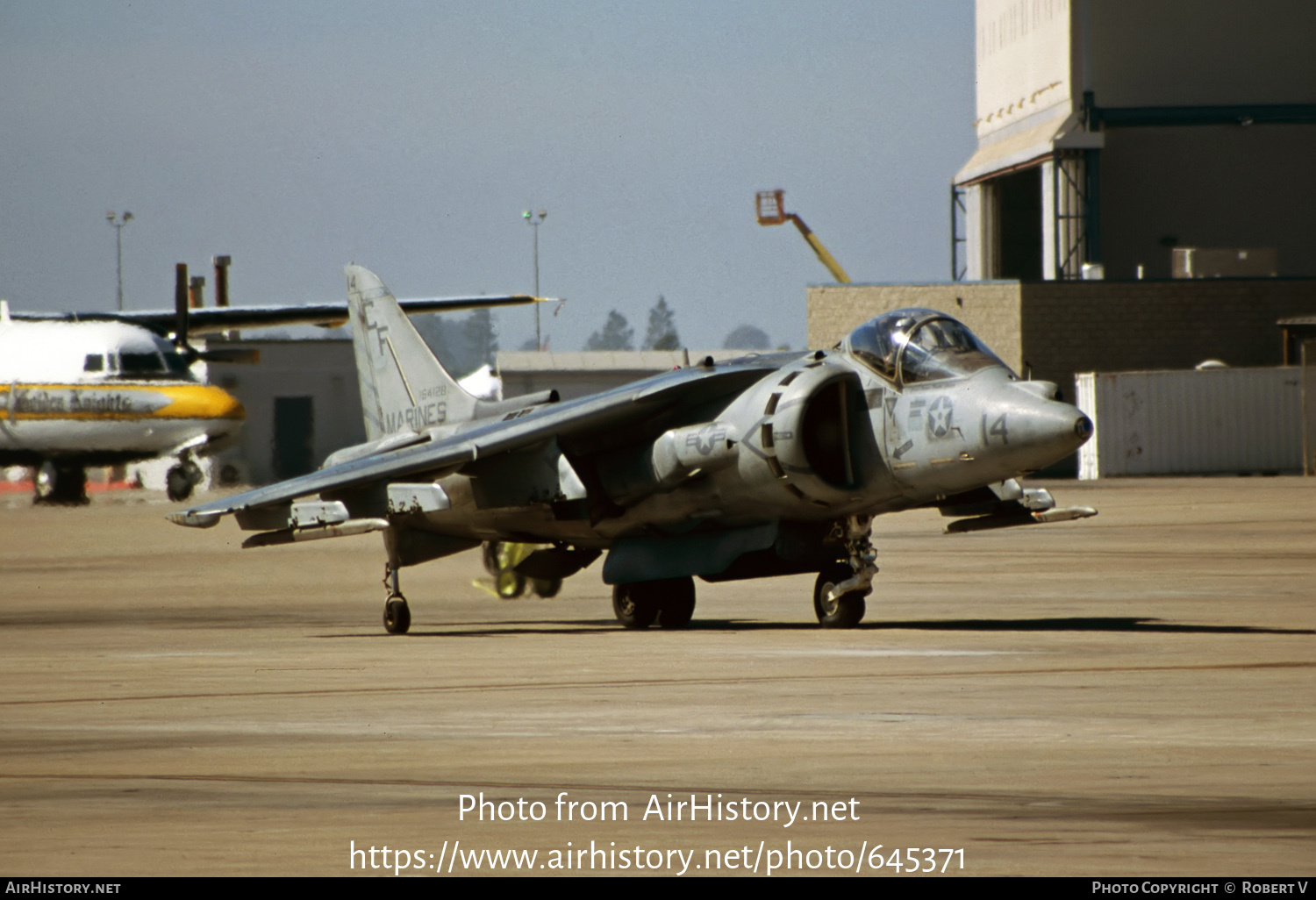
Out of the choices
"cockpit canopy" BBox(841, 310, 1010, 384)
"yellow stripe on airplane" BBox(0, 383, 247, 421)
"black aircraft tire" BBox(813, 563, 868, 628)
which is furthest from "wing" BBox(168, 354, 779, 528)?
"yellow stripe on airplane" BBox(0, 383, 247, 421)

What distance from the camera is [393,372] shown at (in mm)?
23547

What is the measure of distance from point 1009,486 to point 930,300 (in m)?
46.1

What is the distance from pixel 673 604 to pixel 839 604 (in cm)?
238

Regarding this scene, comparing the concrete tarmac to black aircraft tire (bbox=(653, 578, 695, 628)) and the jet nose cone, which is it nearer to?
black aircraft tire (bbox=(653, 578, 695, 628))

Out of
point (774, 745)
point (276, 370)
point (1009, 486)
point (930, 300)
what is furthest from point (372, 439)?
point (276, 370)

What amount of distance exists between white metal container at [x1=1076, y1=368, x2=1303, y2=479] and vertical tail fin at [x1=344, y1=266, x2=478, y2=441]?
39733mm

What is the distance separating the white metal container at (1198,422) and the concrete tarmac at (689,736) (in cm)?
3677

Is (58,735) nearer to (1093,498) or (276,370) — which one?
(1093,498)

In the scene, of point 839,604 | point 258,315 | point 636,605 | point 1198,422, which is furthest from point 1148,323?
point 839,604

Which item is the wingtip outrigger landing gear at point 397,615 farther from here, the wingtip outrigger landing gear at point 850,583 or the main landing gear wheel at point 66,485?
the main landing gear wheel at point 66,485

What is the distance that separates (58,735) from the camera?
11.7 metres

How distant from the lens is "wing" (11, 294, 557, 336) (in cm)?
5569

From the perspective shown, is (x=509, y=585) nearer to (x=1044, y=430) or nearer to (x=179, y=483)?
(x=1044, y=430)

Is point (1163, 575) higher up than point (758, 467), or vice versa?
point (758, 467)
